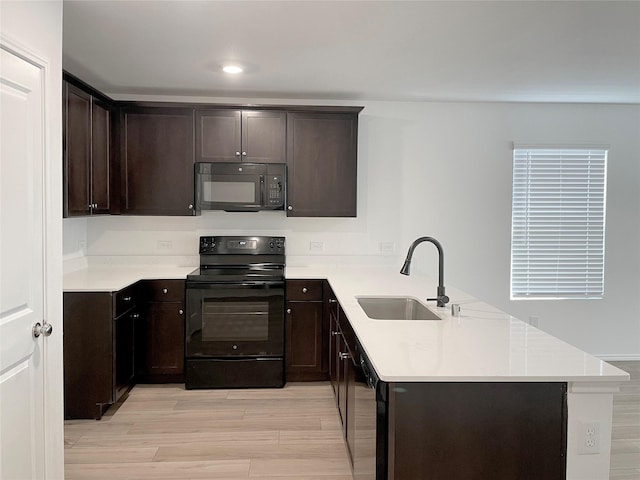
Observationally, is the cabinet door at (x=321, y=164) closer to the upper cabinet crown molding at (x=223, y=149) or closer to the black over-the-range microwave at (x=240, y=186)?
the upper cabinet crown molding at (x=223, y=149)

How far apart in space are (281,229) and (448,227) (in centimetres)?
149

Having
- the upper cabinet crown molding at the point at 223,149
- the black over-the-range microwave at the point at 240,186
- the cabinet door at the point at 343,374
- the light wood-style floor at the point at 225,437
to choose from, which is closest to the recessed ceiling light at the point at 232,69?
the upper cabinet crown molding at the point at 223,149

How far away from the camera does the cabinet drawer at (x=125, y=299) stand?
324cm

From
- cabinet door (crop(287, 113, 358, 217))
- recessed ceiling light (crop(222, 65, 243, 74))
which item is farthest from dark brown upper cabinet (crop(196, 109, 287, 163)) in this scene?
recessed ceiling light (crop(222, 65, 243, 74))

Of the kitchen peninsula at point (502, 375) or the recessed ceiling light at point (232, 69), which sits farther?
the recessed ceiling light at point (232, 69)

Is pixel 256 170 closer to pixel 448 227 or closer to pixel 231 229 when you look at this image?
pixel 231 229

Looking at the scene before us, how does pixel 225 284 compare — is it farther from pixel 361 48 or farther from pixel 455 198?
pixel 455 198

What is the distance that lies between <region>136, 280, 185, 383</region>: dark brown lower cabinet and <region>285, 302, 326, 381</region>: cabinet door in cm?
82

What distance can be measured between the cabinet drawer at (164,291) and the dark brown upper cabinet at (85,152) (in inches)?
26.2

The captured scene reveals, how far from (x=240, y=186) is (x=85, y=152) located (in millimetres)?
1155

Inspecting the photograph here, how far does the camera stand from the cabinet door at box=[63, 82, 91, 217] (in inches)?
121

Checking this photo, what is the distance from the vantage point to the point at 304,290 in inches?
151

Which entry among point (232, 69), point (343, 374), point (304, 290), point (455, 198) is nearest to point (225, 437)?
point (343, 374)

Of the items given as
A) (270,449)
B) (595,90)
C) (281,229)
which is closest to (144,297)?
(281,229)
